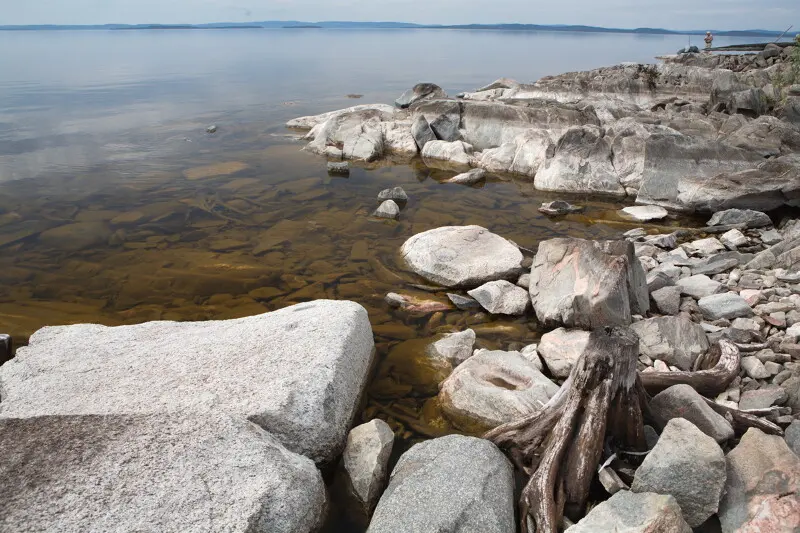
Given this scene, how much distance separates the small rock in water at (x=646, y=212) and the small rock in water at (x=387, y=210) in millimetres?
6016

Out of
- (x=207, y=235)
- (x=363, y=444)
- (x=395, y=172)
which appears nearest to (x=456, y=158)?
(x=395, y=172)

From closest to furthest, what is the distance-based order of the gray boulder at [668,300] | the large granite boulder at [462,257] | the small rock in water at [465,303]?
the gray boulder at [668,300] < the small rock in water at [465,303] < the large granite boulder at [462,257]

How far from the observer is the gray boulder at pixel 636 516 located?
138 inches

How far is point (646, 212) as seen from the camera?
13.1 meters

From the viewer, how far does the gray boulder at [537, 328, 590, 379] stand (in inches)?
259

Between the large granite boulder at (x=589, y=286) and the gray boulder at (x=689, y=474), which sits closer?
the gray boulder at (x=689, y=474)

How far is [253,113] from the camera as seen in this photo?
95.2 ft

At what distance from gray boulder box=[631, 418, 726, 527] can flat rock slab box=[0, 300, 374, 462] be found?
283cm

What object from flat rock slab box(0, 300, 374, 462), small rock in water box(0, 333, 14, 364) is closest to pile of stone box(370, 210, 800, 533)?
flat rock slab box(0, 300, 374, 462)

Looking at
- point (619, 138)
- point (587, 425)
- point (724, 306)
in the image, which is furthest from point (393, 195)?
point (587, 425)

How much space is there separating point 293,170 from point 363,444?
14.0 m

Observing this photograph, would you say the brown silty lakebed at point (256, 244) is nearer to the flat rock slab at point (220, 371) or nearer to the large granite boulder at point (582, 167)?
the large granite boulder at point (582, 167)

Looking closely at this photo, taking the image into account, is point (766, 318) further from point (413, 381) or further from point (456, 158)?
point (456, 158)

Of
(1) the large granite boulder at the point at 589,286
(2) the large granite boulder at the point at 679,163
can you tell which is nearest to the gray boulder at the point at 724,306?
(1) the large granite boulder at the point at 589,286
